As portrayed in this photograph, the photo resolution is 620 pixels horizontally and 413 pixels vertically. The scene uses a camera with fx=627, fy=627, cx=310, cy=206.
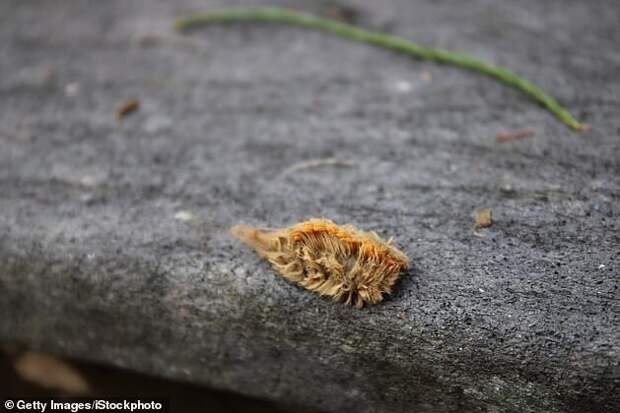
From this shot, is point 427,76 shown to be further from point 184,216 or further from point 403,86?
point 184,216

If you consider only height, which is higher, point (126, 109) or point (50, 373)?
point (126, 109)

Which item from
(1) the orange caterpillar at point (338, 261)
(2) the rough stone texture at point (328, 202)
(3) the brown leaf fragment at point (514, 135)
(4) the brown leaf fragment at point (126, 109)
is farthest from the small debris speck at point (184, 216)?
(3) the brown leaf fragment at point (514, 135)

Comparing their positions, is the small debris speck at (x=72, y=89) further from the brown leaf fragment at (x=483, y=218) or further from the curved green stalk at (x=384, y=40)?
the brown leaf fragment at (x=483, y=218)

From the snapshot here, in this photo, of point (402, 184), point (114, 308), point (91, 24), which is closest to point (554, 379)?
point (402, 184)

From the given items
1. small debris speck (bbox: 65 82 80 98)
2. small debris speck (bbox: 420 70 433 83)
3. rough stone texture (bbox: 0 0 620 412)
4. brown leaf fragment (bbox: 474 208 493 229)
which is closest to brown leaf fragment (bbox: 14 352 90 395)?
rough stone texture (bbox: 0 0 620 412)

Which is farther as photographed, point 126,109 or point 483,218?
point 126,109

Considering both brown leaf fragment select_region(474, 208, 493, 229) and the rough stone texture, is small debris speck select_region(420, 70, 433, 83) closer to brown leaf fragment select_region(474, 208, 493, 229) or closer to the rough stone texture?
the rough stone texture

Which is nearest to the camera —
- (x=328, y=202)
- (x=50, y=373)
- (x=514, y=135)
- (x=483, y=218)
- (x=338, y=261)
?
(x=338, y=261)

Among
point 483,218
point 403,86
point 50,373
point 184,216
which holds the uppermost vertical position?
point 403,86

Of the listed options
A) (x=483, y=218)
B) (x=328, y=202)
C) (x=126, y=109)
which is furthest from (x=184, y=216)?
(x=483, y=218)
